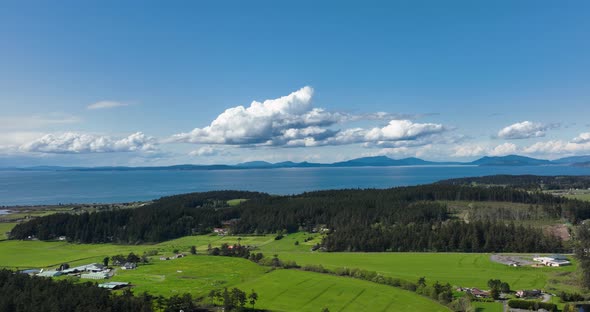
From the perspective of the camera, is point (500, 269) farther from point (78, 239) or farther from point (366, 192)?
point (78, 239)

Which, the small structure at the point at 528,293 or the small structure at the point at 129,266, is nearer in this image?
the small structure at the point at 528,293

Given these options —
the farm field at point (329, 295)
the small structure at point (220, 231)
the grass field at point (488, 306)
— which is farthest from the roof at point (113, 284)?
the small structure at point (220, 231)

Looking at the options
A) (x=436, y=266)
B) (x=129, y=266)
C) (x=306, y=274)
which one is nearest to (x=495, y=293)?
(x=436, y=266)

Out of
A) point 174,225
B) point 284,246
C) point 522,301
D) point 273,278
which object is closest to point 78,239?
point 174,225

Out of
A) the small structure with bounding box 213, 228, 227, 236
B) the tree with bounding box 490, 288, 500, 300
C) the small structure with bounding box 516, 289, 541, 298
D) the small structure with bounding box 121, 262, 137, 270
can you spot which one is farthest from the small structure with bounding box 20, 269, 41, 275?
the small structure with bounding box 516, 289, 541, 298

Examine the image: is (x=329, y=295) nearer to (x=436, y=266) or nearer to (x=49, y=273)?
(x=436, y=266)

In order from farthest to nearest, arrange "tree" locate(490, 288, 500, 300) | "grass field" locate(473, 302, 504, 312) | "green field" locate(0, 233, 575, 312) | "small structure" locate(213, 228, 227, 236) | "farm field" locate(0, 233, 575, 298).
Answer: "small structure" locate(213, 228, 227, 236), "farm field" locate(0, 233, 575, 298), "green field" locate(0, 233, 575, 312), "tree" locate(490, 288, 500, 300), "grass field" locate(473, 302, 504, 312)

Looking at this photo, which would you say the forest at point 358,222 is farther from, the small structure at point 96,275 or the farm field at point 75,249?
the small structure at point 96,275

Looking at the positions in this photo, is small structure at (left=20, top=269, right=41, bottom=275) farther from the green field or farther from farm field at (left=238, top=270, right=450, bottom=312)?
farm field at (left=238, top=270, right=450, bottom=312)
